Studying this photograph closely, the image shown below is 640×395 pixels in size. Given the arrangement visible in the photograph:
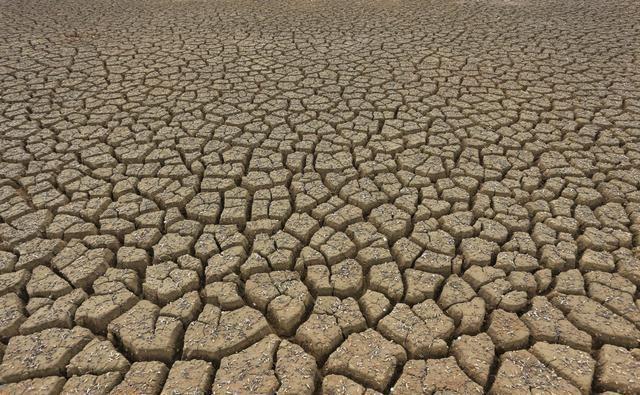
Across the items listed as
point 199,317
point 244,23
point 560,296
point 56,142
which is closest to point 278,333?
point 199,317

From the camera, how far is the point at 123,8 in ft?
23.8

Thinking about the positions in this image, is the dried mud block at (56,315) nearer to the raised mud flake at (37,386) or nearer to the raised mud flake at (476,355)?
the raised mud flake at (37,386)

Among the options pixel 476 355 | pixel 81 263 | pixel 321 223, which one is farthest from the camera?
pixel 321 223

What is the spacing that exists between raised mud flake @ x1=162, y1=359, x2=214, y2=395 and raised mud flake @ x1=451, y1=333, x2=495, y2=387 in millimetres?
975

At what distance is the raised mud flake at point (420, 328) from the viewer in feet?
6.07

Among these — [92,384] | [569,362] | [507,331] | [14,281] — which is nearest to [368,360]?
[507,331]

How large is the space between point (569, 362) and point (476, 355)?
352 mm

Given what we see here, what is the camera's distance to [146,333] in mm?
1905

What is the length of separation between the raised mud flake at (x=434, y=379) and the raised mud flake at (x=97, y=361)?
3.51 feet

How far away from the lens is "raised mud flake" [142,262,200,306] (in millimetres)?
2094

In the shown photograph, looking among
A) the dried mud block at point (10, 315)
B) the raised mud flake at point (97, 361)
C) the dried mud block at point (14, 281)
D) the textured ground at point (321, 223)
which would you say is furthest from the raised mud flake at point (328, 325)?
the dried mud block at point (14, 281)

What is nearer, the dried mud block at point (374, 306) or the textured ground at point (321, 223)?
the textured ground at point (321, 223)

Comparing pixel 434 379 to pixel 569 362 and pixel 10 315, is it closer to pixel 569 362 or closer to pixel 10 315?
pixel 569 362

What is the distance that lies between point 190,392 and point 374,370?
0.69 meters
